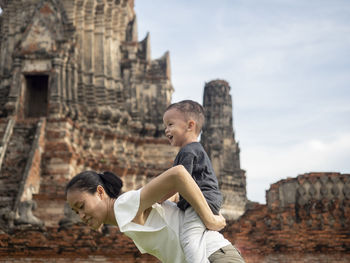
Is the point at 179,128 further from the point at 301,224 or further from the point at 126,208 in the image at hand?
the point at 301,224

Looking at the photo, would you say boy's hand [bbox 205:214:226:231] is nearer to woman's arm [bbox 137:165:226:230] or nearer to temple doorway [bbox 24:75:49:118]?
woman's arm [bbox 137:165:226:230]

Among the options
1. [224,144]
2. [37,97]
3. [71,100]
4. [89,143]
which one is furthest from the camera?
[224,144]

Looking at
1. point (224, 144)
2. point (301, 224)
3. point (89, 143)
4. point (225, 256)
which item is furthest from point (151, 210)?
point (224, 144)

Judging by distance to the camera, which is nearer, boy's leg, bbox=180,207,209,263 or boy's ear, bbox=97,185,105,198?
boy's leg, bbox=180,207,209,263

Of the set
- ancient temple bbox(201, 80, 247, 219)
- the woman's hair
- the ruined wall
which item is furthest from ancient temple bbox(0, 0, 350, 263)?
ancient temple bbox(201, 80, 247, 219)

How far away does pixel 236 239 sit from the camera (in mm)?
9070

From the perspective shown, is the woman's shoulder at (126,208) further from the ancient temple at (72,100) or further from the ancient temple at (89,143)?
the ancient temple at (72,100)

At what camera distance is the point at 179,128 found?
3318 mm

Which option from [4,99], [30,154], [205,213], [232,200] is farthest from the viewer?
[232,200]

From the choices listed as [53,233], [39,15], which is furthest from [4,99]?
[53,233]

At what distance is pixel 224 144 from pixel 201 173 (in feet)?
101

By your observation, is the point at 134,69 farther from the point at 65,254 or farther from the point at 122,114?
the point at 65,254

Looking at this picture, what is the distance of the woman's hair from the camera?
3088mm

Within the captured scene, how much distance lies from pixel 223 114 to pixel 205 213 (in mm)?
31714
